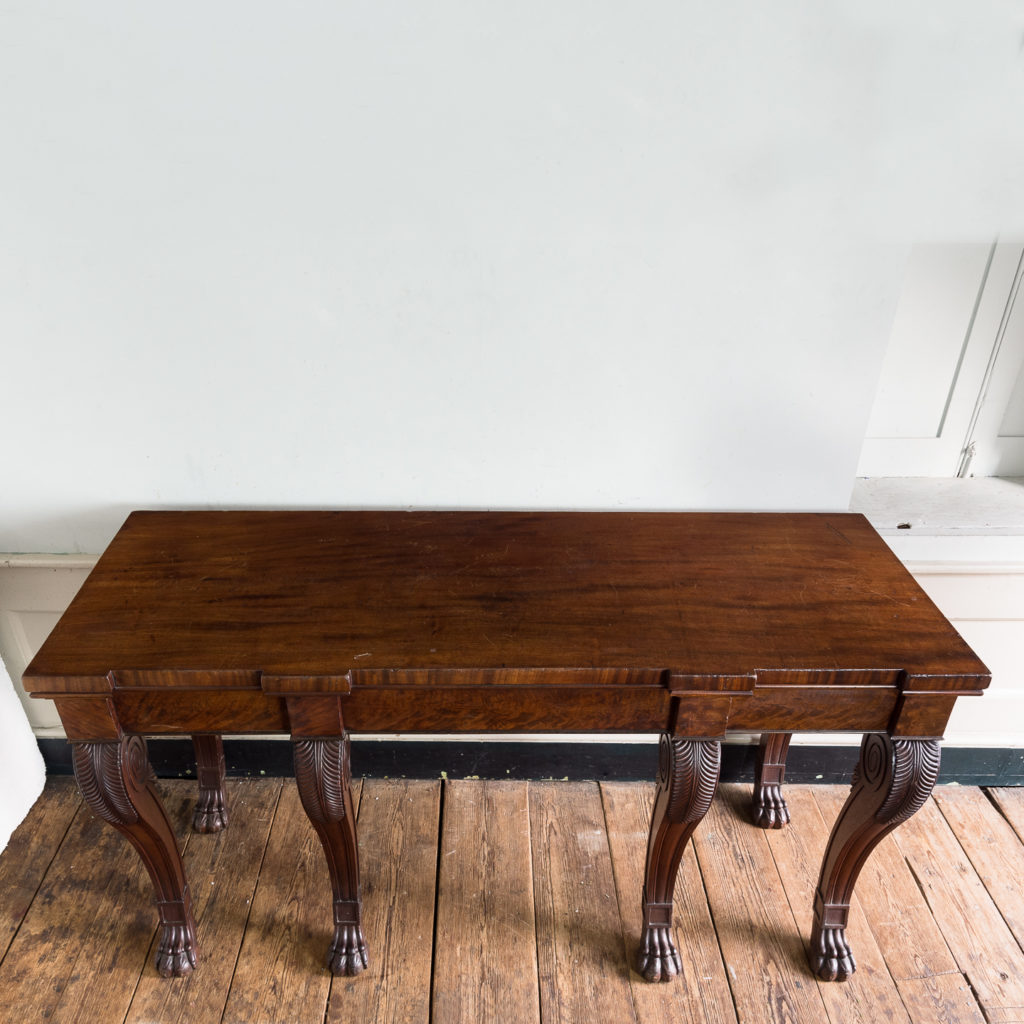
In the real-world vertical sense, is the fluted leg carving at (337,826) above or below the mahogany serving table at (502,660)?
below

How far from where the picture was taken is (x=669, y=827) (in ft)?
5.05

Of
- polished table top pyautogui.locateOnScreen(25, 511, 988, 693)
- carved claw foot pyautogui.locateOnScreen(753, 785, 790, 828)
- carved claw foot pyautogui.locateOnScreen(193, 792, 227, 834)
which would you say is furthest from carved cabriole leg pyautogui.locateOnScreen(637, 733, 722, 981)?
carved claw foot pyautogui.locateOnScreen(193, 792, 227, 834)

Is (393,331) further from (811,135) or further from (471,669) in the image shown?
(811,135)

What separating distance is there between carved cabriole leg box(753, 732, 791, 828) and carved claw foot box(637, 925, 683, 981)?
1.58 feet

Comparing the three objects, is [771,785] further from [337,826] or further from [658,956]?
[337,826]

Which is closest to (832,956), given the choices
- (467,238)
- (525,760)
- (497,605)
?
(525,760)

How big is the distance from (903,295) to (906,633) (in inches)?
36.3

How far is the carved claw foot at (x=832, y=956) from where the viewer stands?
171 cm

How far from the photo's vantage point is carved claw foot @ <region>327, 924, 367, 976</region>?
1698mm

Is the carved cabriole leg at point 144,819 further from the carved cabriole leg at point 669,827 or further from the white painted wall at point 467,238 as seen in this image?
the carved cabriole leg at point 669,827

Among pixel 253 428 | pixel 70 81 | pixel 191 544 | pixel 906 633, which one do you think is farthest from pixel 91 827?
pixel 906 633

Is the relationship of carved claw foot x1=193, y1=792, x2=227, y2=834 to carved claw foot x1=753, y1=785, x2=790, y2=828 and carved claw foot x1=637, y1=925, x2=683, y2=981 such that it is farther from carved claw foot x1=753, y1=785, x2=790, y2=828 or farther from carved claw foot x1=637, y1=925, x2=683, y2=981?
carved claw foot x1=753, y1=785, x2=790, y2=828

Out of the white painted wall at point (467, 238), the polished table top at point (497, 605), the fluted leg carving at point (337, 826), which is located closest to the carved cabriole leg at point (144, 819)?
the polished table top at point (497, 605)

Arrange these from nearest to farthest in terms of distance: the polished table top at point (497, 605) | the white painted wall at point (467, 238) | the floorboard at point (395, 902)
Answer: the polished table top at point (497, 605) < the white painted wall at point (467, 238) < the floorboard at point (395, 902)
